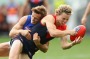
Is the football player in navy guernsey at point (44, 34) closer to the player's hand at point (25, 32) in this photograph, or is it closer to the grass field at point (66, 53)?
the player's hand at point (25, 32)

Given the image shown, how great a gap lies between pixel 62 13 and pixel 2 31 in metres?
13.6

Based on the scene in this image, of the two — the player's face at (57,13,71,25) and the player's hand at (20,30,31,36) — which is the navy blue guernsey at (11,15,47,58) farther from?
the player's face at (57,13,71,25)

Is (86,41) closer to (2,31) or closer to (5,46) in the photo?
(2,31)

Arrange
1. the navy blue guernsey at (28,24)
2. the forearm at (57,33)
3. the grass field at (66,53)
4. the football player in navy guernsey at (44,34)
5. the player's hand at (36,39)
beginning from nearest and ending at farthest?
the forearm at (57,33) < the football player in navy guernsey at (44,34) < the player's hand at (36,39) < the navy blue guernsey at (28,24) < the grass field at (66,53)

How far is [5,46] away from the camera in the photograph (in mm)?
10516

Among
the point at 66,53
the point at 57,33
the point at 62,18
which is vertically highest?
the point at 62,18

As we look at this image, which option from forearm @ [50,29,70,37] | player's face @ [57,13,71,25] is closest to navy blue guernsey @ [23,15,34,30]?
player's face @ [57,13,71,25]

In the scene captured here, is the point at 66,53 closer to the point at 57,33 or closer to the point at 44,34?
the point at 44,34

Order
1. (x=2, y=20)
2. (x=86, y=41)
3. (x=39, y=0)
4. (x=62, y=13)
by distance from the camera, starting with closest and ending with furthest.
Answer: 1. (x=62, y=13)
2. (x=39, y=0)
3. (x=86, y=41)
4. (x=2, y=20)

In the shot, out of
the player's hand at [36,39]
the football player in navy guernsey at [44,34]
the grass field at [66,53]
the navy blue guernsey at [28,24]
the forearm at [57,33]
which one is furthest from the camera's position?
the grass field at [66,53]

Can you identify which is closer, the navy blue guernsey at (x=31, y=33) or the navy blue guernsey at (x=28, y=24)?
the navy blue guernsey at (x=31, y=33)

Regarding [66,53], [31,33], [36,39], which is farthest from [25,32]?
[66,53]

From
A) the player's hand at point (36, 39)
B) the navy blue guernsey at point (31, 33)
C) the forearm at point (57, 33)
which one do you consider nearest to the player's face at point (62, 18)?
the forearm at point (57, 33)

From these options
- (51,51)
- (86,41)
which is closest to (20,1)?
(86,41)
